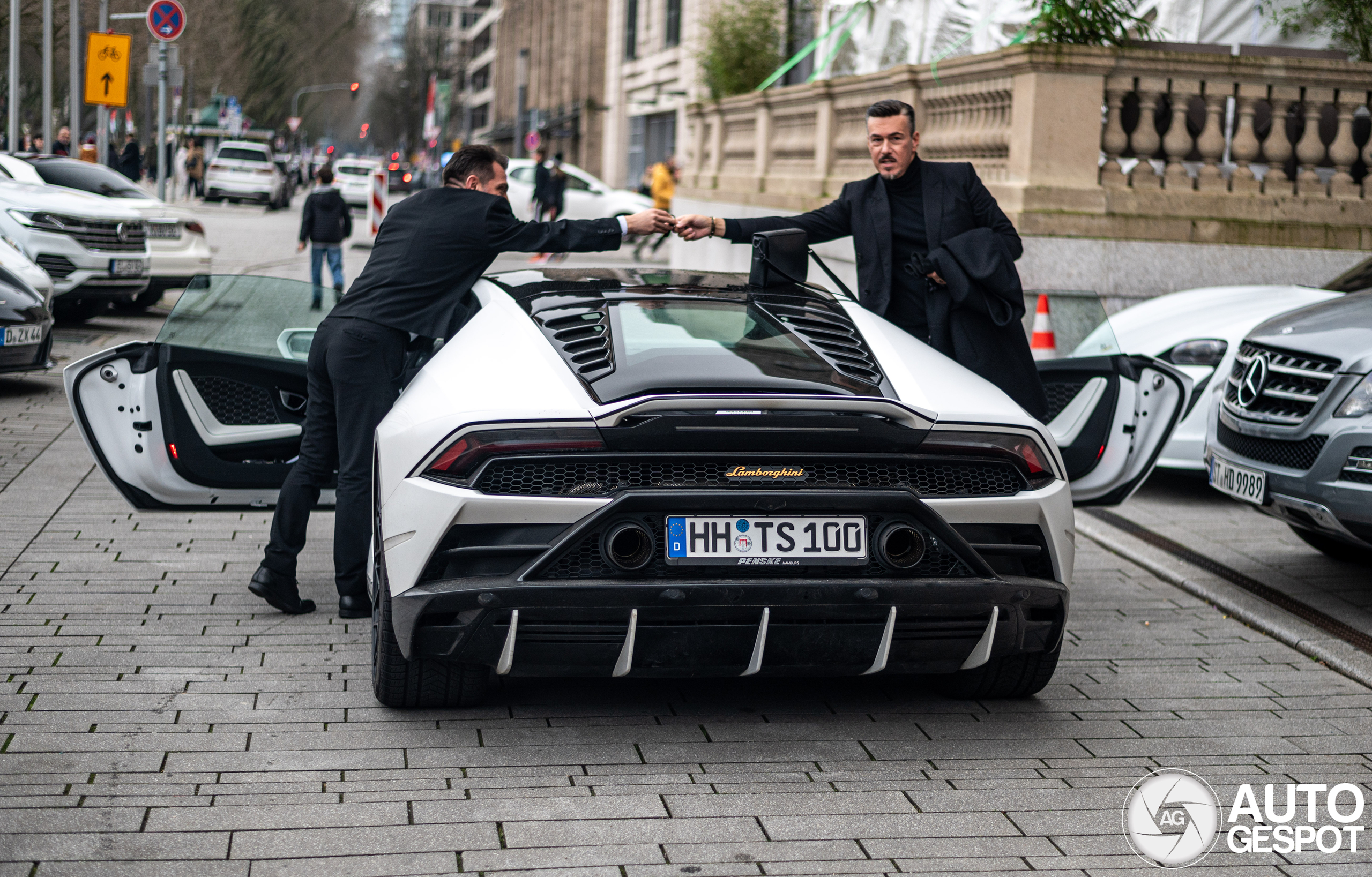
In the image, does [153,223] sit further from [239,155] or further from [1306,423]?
[239,155]

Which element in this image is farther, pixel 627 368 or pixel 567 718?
pixel 567 718

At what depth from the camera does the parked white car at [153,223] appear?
16734 millimetres

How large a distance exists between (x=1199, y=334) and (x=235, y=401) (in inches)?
212

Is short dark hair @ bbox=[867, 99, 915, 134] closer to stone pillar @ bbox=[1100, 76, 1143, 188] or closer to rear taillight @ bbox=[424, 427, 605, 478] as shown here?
rear taillight @ bbox=[424, 427, 605, 478]

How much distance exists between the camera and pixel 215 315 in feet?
19.1

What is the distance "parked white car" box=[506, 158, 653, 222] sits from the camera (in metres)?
32.4

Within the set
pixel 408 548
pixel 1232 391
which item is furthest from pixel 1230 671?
pixel 408 548

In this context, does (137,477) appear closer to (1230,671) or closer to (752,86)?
(1230,671)

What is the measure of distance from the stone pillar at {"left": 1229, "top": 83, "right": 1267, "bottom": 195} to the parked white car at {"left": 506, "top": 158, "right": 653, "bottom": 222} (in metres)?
20.5

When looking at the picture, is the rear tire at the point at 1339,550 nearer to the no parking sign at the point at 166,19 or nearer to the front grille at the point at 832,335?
the front grille at the point at 832,335

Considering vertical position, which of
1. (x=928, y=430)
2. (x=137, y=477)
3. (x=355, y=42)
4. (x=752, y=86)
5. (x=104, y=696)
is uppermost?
(x=355, y=42)

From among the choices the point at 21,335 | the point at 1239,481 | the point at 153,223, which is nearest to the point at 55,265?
the point at 153,223

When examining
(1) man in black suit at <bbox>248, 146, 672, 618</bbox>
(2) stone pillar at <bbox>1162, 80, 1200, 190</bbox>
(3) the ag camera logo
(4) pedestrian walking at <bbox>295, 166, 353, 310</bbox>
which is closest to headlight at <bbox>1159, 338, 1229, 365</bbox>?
(2) stone pillar at <bbox>1162, 80, 1200, 190</bbox>

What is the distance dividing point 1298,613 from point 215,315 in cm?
441
